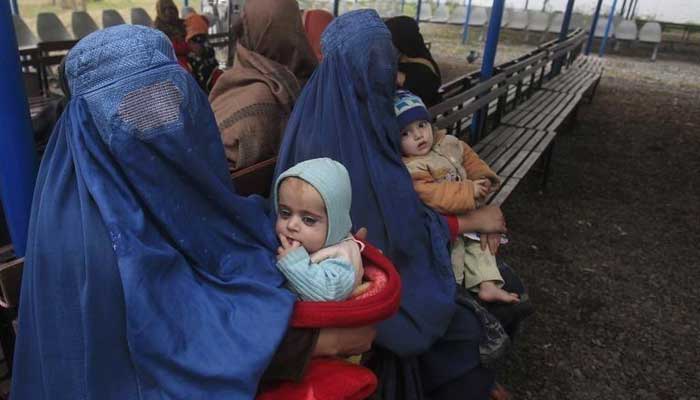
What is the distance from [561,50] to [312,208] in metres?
7.02

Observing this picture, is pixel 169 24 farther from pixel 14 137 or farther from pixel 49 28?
pixel 14 137

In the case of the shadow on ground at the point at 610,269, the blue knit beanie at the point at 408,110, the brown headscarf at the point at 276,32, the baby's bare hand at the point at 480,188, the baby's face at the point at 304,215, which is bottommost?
the shadow on ground at the point at 610,269

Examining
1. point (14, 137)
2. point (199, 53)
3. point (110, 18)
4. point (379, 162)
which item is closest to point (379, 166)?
point (379, 162)

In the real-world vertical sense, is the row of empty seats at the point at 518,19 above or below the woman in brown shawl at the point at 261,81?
below

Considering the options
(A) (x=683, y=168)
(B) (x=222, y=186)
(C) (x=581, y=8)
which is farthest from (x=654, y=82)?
(B) (x=222, y=186)

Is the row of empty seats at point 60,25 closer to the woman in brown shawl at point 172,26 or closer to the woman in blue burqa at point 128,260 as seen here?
the woman in brown shawl at point 172,26

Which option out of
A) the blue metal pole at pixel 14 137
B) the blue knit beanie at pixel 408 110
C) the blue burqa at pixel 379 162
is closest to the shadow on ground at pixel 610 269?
the blue burqa at pixel 379 162

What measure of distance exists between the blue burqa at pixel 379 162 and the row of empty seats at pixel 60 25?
7302 millimetres

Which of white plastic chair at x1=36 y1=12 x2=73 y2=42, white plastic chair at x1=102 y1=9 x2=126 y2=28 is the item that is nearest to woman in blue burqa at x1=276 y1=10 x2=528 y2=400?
white plastic chair at x1=102 y1=9 x2=126 y2=28

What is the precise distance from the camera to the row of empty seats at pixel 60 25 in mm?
7516

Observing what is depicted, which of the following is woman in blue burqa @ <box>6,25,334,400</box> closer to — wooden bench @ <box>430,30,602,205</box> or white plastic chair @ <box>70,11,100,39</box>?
wooden bench @ <box>430,30,602,205</box>

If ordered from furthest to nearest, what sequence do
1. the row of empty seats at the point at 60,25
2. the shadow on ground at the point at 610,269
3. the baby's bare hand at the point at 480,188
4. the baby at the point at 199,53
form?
1. the row of empty seats at the point at 60,25
2. the baby at the point at 199,53
3. the shadow on ground at the point at 610,269
4. the baby's bare hand at the point at 480,188

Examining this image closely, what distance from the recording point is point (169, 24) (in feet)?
17.0

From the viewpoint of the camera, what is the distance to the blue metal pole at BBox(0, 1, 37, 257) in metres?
1.23
